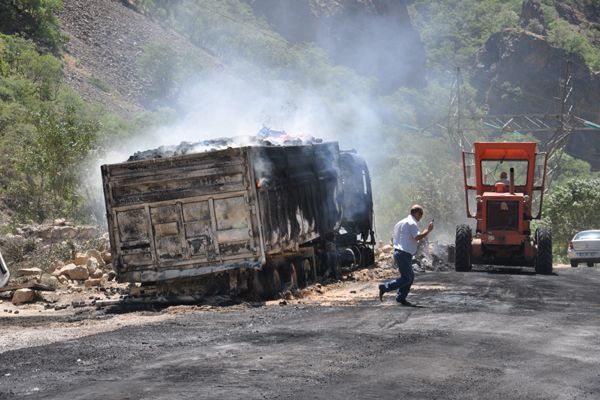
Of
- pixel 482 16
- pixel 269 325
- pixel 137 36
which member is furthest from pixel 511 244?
pixel 482 16

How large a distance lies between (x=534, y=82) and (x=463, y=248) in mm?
98328

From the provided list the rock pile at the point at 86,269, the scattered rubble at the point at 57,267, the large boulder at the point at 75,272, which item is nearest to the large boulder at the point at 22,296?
the scattered rubble at the point at 57,267

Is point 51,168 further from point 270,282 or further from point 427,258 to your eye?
point 270,282

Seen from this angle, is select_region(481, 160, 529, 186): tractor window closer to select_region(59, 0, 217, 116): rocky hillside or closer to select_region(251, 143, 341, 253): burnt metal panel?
select_region(251, 143, 341, 253): burnt metal panel

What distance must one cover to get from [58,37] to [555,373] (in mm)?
63480

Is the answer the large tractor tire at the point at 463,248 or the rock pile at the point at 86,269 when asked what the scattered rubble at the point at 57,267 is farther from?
the large tractor tire at the point at 463,248

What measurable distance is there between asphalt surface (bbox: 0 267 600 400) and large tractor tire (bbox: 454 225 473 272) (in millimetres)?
7568

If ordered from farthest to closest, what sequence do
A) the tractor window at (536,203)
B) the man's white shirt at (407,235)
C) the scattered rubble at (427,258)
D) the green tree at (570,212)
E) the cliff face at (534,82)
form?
1. the cliff face at (534,82)
2. the green tree at (570,212)
3. the scattered rubble at (427,258)
4. the tractor window at (536,203)
5. the man's white shirt at (407,235)

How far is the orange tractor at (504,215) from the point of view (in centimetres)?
2384

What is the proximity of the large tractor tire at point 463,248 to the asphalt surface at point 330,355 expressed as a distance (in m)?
7.57

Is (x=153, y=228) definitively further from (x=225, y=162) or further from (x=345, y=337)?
(x=345, y=337)

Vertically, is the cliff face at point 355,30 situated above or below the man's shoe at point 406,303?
above

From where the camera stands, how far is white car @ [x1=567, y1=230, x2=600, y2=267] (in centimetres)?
3122

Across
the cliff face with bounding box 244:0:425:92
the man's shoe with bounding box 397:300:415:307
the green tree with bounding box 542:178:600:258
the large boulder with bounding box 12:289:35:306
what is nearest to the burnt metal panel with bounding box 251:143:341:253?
the man's shoe with bounding box 397:300:415:307
